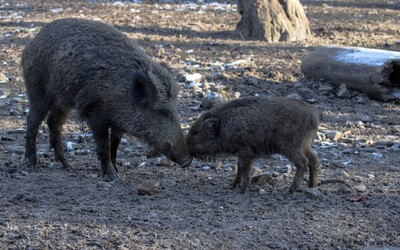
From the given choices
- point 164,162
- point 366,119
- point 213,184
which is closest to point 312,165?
point 213,184

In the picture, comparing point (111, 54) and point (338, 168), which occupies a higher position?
point (111, 54)

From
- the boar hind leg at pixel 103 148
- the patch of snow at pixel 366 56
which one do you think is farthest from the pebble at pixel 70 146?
the patch of snow at pixel 366 56

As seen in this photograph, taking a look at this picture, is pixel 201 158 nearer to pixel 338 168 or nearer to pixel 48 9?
pixel 338 168

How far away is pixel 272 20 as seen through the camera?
14.1 m

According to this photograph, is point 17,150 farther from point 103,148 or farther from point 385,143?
point 385,143

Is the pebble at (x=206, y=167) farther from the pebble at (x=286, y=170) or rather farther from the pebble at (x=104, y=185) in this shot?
the pebble at (x=104, y=185)

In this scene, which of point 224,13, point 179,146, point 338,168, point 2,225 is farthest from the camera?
point 224,13

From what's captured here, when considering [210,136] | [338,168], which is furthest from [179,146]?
[338,168]

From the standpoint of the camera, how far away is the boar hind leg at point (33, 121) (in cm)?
781

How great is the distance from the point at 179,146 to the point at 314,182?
4.32 ft

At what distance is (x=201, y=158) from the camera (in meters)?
7.44

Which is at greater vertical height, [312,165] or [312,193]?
[312,165]

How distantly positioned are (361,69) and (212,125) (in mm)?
4202

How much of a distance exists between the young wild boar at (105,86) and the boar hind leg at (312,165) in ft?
3.64
